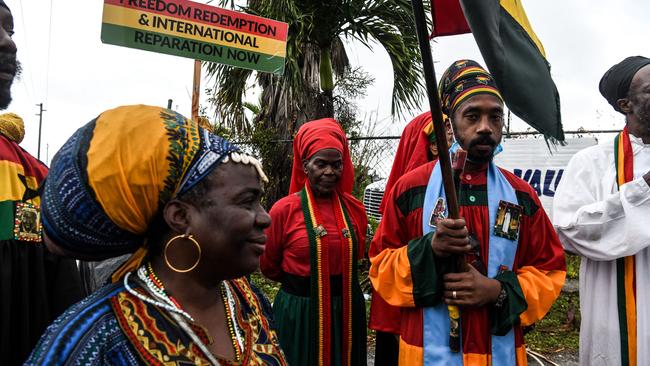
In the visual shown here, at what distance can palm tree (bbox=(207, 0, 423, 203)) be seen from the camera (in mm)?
8086

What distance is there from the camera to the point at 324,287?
300 centimetres

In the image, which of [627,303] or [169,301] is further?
[627,303]

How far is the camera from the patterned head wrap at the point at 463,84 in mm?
2188

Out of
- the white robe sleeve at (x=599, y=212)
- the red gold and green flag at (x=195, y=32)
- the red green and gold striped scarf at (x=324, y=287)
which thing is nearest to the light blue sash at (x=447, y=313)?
the white robe sleeve at (x=599, y=212)

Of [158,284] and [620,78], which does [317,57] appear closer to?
[620,78]

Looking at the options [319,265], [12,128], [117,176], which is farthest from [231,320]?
[319,265]

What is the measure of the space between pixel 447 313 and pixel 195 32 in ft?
7.38

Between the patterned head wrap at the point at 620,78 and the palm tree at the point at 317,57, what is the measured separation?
18.7 feet

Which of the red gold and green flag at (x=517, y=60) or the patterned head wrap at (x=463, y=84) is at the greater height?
the patterned head wrap at (x=463, y=84)

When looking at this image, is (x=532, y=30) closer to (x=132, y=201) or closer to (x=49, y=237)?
(x=132, y=201)

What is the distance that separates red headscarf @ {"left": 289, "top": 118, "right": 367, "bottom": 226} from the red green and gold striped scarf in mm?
262

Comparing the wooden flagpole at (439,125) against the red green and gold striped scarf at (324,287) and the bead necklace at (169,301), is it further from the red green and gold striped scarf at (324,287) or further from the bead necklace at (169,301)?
the red green and gold striped scarf at (324,287)

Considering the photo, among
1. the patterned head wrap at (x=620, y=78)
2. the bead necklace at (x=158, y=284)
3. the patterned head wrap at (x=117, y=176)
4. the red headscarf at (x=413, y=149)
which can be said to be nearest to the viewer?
the patterned head wrap at (x=117, y=176)

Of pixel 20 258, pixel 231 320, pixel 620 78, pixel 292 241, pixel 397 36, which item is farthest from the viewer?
pixel 397 36
